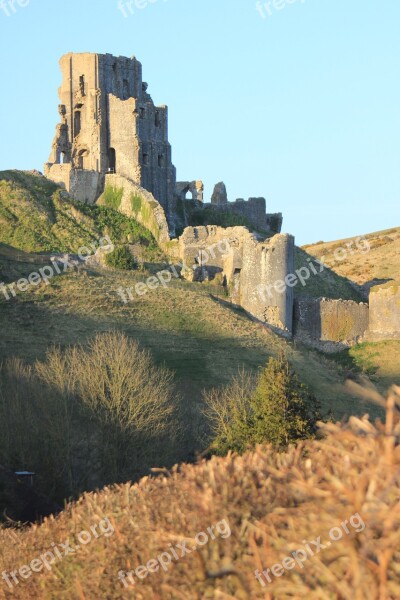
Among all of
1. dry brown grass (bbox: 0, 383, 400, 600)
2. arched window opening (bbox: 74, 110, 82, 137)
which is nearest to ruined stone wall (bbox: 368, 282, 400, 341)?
arched window opening (bbox: 74, 110, 82, 137)

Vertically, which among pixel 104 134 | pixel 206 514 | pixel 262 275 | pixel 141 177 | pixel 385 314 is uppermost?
pixel 104 134

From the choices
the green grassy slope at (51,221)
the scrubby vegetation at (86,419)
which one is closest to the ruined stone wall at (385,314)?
the green grassy slope at (51,221)

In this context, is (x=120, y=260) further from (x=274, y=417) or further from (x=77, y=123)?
(x=274, y=417)

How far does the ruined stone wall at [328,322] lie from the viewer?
55.7 m

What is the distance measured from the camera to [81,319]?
49625mm

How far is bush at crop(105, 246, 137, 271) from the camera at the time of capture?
2275 inches

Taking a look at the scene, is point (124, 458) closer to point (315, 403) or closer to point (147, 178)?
point (315, 403)

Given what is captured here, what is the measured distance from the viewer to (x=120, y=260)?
190ft

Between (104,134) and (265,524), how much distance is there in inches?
2304

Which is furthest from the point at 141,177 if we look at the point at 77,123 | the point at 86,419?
the point at 86,419

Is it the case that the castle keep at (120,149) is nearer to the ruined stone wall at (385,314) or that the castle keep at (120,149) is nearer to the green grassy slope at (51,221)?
the green grassy slope at (51,221)

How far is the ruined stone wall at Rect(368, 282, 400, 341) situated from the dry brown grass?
4313 cm

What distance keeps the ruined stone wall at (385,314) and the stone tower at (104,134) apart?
1759 cm

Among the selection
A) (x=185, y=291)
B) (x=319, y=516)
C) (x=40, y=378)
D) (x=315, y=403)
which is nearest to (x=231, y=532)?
(x=319, y=516)
